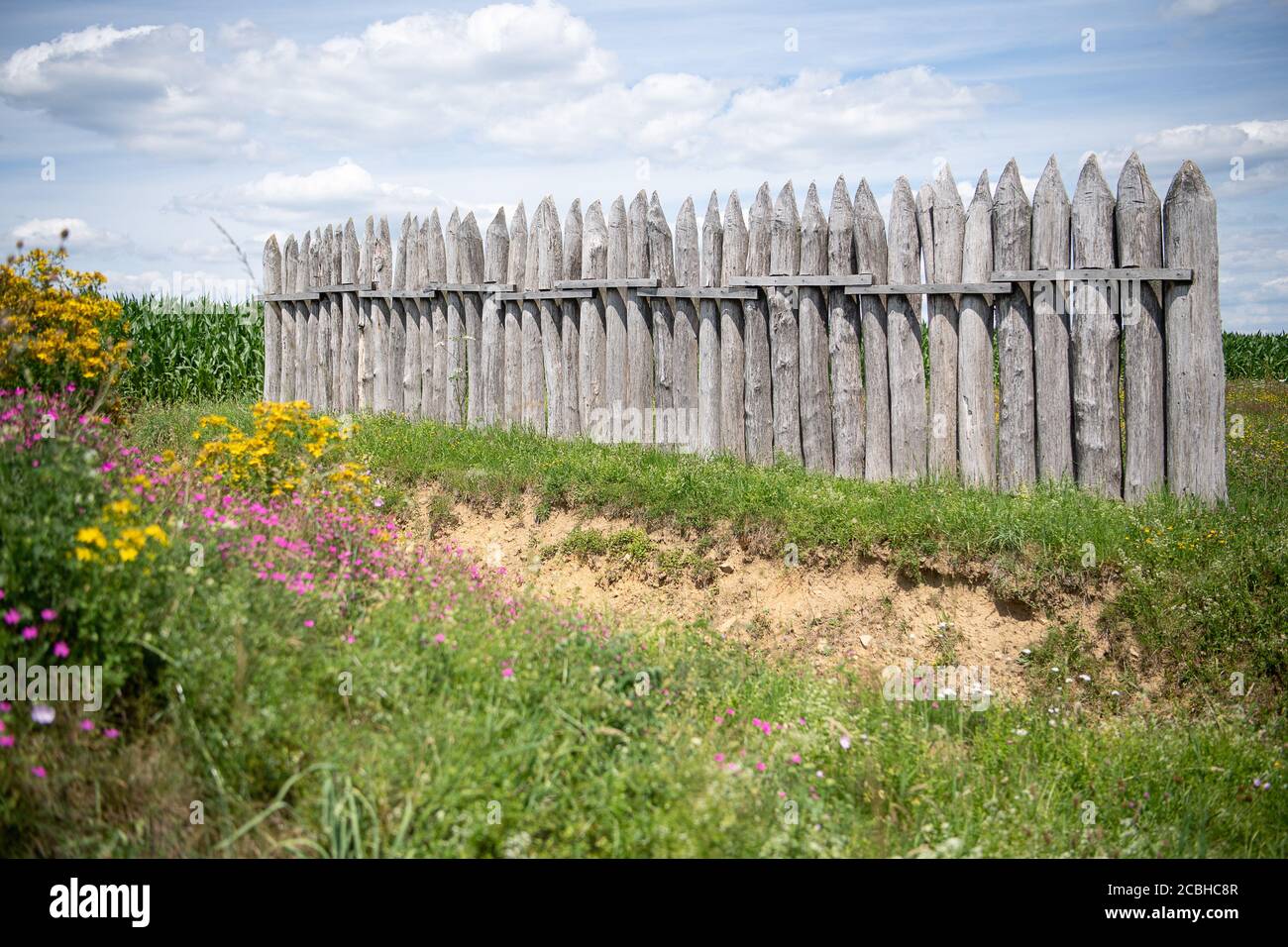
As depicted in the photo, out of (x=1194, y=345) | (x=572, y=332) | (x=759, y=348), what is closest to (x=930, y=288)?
(x=759, y=348)

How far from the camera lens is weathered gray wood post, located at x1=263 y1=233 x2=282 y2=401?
1494 cm

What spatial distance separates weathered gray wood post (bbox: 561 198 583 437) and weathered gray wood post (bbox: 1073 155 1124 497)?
5.09 m

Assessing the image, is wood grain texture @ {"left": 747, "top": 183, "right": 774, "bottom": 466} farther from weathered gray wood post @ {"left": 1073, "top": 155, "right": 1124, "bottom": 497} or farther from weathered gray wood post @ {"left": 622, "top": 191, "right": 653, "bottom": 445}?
weathered gray wood post @ {"left": 1073, "top": 155, "right": 1124, "bottom": 497}

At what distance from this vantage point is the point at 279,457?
258 inches

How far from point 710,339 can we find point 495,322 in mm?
2986

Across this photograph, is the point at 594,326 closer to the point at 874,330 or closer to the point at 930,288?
the point at 874,330

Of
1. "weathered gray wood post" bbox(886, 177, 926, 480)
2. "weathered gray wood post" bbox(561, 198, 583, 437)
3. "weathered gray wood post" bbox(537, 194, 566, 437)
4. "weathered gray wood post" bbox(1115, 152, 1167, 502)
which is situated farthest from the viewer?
"weathered gray wood post" bbox(537, 194, 566, 437)

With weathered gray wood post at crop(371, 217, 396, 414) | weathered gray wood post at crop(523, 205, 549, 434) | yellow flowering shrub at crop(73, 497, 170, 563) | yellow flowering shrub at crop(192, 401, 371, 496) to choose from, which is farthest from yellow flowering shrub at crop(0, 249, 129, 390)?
weathered gray wood post at crop(371, 217, 396, 414)

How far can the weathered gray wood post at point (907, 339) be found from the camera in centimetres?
859

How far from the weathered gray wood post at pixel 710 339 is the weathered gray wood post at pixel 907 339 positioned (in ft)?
5.76

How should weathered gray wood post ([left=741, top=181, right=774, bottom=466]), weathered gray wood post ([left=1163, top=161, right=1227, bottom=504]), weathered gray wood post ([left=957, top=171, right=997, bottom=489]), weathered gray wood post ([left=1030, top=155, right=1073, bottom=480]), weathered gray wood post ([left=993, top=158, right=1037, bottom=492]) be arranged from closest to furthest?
weathered gray wood post ([left=1163, top=161, right=1227, bottom=504])
weathered gray wood post ([left=1030, top=155, right=1073, bottom=480])
weathered gray wood post ([left=993, top=158, right=1037, bottom=492])
weathered gray wood post ([left=957, top=171, right=997, bottom=489])
weathered gray wood post ([left=741, top=181, right=774, bottom=466])

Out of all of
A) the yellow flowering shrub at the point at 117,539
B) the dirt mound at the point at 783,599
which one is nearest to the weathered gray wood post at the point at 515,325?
the dirt mound at the point at 783,599

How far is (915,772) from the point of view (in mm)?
4918
